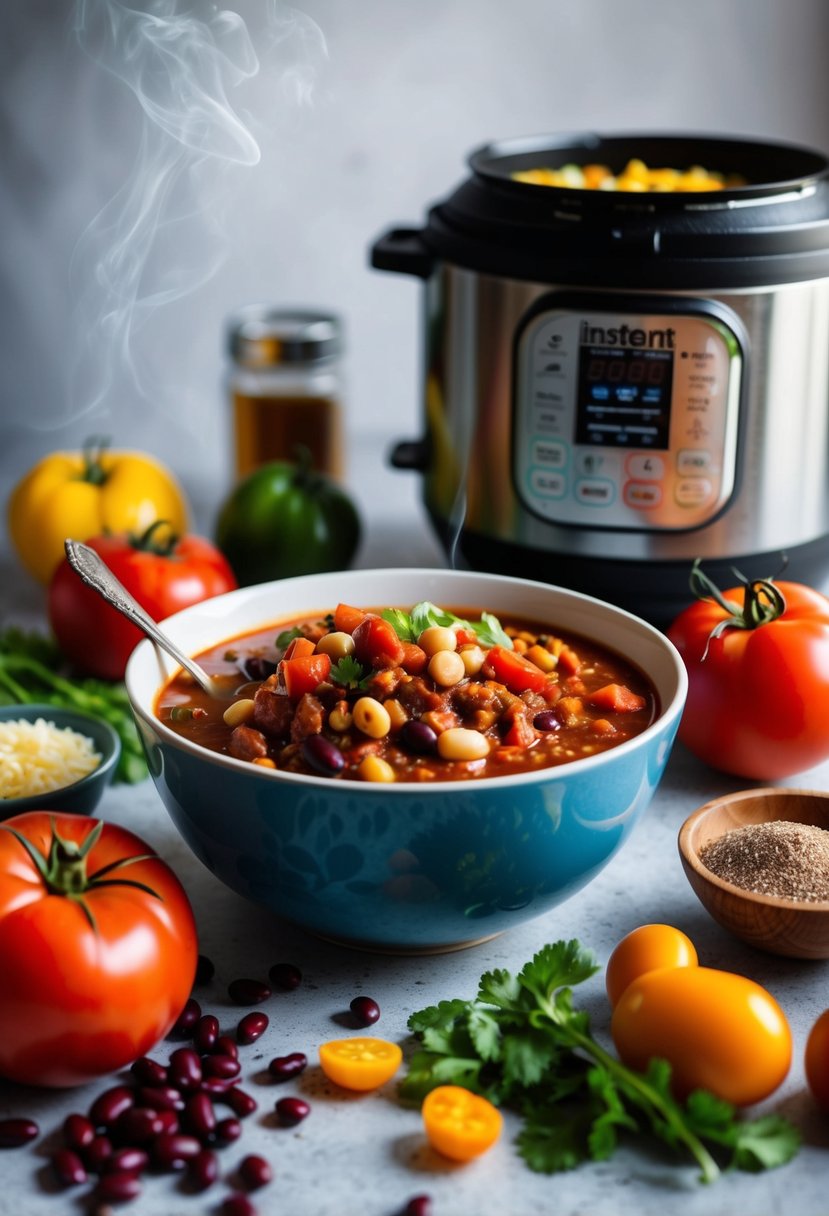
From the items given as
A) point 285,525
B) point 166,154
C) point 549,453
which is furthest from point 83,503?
point 549,453

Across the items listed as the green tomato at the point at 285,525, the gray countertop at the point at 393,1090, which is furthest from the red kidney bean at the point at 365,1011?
the green tomato at the point at 285,525

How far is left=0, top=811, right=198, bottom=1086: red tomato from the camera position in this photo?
1.25 metres

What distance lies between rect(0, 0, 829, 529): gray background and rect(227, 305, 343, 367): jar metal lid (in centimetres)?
37

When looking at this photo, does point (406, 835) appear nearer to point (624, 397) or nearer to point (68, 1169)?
point (68, 1169)

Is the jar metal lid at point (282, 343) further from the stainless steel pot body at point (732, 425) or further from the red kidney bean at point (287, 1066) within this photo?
the red kidney bean at point (287, 1066)

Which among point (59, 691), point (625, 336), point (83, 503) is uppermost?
point (625, 336)

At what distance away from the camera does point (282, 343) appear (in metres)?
2.71

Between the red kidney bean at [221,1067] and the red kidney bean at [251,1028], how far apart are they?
5 cm

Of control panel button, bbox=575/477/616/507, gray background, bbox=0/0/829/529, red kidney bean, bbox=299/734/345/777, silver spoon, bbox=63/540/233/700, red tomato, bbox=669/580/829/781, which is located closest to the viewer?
red kidney bean, bbox=299/734/345/777

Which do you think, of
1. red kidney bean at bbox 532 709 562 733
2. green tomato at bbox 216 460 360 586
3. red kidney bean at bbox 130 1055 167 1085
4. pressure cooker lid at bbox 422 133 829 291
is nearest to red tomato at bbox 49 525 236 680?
green tomato at bbox 216 460 360 586

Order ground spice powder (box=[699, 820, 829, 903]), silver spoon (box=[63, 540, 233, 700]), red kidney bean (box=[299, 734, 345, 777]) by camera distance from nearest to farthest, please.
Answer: red kidney bean (box=[299, 734, 345, 777]) < ground spice powder (box=[699, 820, 829, 903]) < silver spoon (box=[63, 540, 233, 700])

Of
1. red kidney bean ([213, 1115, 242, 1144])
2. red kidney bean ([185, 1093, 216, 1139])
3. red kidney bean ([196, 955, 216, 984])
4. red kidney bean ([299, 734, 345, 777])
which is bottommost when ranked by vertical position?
red kidney bean ([196, 955, 216, 984])

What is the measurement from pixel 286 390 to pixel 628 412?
100 centimetres

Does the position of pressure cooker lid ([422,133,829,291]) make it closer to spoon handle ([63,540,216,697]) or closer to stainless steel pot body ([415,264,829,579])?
stainless steel pot body ([415,264,829,579])
